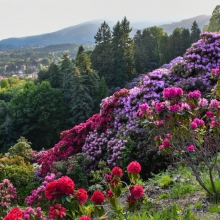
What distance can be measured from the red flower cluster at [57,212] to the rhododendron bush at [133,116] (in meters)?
5.13

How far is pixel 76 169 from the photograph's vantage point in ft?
27.1

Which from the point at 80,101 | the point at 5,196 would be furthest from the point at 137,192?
the point at 80,101

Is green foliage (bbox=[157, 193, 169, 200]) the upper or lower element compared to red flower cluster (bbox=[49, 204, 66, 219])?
lower

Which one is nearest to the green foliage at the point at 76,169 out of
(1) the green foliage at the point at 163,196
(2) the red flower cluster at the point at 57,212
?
(1) the green foliage at the point at 163,196

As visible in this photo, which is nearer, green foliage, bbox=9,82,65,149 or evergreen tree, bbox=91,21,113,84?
green foliage, bbox=9,82,65,149

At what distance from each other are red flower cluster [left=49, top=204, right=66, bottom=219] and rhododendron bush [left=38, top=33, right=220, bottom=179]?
5133mm

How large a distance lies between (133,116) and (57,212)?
6.17m

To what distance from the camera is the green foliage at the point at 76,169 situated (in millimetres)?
8227

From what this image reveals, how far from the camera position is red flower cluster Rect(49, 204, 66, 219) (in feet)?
8.42

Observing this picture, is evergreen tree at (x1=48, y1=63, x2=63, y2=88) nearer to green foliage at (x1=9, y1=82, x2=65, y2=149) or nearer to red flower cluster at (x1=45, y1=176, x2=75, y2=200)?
green foliage at (x1=9, y1=82, x2=65, y2=149)

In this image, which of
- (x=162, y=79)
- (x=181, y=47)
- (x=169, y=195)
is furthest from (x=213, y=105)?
(x=181, y=47)

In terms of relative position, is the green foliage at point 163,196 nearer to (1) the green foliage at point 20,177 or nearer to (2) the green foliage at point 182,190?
(2) the green foliage at point 182,190

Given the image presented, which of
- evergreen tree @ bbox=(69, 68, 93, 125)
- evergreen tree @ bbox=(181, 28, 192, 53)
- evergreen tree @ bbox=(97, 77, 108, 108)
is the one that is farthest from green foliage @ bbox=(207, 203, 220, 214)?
evergreen tree @ bbox=(181, 28, 192, 53)

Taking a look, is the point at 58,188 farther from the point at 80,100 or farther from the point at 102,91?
the point at 102,91
